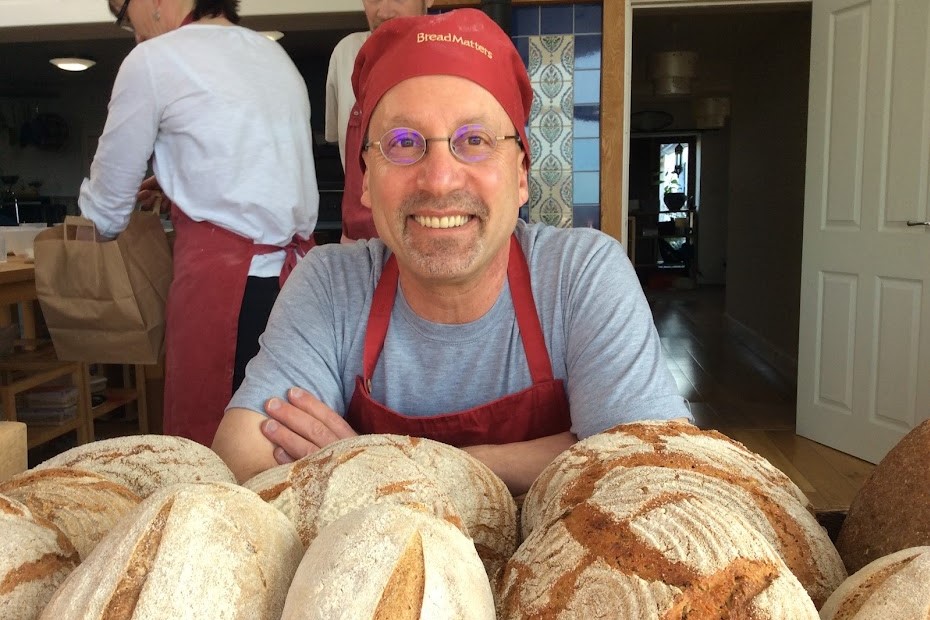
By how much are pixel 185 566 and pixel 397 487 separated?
0.68ft

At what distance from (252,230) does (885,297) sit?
10.9 feet

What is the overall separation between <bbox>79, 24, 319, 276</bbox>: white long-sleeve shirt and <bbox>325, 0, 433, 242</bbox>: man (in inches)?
6.9

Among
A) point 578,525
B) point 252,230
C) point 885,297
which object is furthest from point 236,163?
point 885,297

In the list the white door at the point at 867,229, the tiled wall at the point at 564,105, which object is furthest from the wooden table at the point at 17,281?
the white door at the point at 867,229

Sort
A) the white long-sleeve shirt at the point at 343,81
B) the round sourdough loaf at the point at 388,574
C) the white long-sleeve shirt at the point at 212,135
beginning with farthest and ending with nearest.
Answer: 1. the white long-sleeve shirt at the point at 343,81
2. the white long-sleeve shirt at the point at 212,135
3. the round sourdough loaf at the point at 388,574

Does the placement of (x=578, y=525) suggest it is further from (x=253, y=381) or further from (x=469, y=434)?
(x=253, y=381)

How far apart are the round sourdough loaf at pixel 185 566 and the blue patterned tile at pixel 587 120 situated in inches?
144

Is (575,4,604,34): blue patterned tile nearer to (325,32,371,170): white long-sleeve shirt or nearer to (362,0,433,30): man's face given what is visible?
(325,32,371,170): white long-sleeve shirt

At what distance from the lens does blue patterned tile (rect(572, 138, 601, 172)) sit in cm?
396

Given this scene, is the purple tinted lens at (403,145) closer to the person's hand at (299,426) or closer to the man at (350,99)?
the person's hand at (299,426)

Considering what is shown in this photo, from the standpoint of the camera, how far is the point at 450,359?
4.32 feet

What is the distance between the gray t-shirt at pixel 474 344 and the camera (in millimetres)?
1239

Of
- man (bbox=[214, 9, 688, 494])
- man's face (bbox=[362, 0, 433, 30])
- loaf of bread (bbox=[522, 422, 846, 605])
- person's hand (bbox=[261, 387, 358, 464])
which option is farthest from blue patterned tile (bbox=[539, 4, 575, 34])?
loaf of bread (bbox=[522, 422, 846, 605])

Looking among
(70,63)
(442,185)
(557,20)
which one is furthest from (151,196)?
(70,63)
